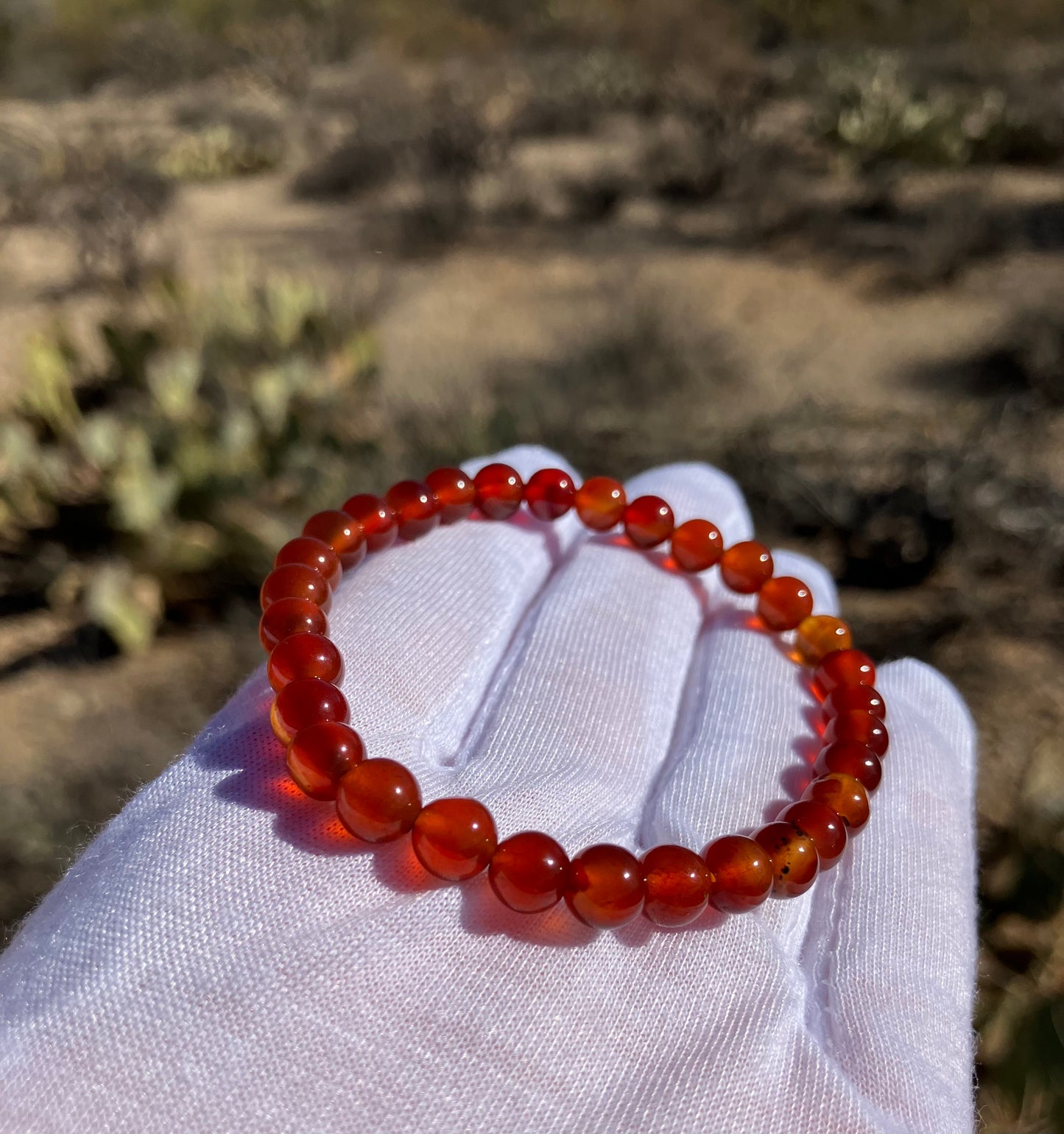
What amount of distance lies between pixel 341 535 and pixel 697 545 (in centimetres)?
55

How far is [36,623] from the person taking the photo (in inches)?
112

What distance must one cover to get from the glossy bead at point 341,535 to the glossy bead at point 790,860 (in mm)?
668

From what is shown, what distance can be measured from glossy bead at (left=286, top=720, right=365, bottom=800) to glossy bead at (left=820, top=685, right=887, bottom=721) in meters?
0.66

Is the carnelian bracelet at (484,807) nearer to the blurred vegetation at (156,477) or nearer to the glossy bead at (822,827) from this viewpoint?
the glossy bead at (822,827)

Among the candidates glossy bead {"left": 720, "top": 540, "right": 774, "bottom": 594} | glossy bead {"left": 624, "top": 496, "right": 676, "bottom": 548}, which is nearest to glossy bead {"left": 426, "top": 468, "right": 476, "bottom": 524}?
glossy bead {"left": 624, "top": 496, "right": 676, "bottom": 548}

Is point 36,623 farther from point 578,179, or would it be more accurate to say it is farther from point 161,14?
point 161,14

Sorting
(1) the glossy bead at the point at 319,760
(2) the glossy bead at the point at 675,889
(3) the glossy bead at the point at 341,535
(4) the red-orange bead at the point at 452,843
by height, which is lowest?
(2) the glossy bead at the point at 675,889

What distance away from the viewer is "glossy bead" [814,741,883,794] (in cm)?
116

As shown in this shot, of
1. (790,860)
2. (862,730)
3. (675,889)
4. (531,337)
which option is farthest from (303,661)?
(531,337)

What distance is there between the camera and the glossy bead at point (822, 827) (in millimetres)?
1071

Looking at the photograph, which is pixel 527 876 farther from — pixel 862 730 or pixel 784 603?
pixel 784 603

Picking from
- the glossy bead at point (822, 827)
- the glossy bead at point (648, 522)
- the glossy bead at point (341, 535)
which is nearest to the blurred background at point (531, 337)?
the glossy bead at point (341, 535)

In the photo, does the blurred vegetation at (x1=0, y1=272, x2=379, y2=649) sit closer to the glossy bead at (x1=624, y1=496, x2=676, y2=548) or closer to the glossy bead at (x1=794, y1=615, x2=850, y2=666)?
the glossy bead at (x1=624, y1=496, x2=676, y2=548)

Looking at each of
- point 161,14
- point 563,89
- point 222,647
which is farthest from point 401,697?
point 161,14
